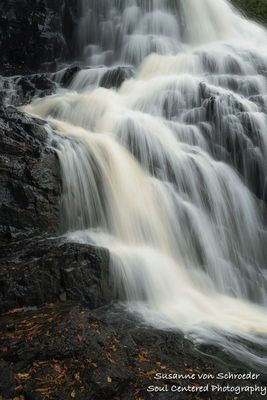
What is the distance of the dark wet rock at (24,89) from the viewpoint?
14070 millimetres

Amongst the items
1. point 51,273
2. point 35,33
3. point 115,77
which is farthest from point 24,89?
point 51,273

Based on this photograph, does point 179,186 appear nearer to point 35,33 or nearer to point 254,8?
point 35,33

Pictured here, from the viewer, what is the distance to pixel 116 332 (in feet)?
16.1

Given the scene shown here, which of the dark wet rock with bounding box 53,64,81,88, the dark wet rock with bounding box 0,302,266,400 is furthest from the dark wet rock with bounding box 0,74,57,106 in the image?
the dark wet rock with bounding box 0,302,266,400

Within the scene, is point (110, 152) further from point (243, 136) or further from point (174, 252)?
point (243, 136)

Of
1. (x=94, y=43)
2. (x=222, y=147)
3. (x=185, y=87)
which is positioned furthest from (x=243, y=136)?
(x=94, y=43)

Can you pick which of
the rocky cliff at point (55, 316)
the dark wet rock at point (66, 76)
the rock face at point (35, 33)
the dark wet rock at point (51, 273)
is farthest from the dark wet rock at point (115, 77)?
the dark wet rock at point (51, 273)

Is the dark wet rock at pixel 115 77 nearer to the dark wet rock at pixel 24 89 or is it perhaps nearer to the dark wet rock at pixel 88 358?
the dark wet rock at pixel 24 89

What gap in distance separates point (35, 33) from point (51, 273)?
53.6 ft

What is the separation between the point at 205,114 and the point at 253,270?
15.9 ft

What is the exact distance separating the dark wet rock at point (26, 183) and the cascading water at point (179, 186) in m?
0.31

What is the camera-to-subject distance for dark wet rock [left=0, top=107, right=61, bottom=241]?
6.70 meters

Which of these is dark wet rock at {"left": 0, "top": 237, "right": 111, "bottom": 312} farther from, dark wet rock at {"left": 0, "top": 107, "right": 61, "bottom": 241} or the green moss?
the green moss

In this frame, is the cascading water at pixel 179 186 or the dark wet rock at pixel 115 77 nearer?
the cascading water at pixel 179 186
